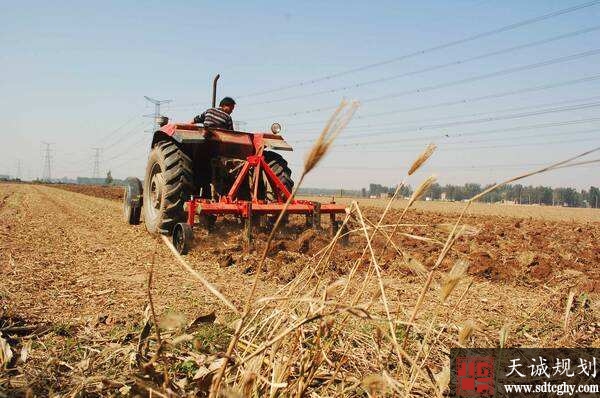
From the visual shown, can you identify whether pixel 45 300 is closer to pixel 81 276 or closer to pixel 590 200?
pixel 81 276

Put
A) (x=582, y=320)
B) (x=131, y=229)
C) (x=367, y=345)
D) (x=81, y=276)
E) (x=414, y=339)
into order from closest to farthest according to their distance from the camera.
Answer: (x=367, y=345) < (x=414, y=339) < (x=582, y=320) < (x=81, y=276) < (x=131, y=229)

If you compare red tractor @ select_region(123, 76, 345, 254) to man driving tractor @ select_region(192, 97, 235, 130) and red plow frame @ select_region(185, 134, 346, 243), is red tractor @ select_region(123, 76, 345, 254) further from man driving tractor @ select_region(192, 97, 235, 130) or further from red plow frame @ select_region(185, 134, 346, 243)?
man driving tractor @ select_region(192, 97, 235, 130)

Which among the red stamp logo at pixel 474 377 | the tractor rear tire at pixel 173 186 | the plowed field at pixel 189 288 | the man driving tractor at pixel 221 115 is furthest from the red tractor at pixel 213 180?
the red stamp logo at pixel 474 377

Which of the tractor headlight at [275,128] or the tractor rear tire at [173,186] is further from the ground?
the tractor headlight at [275,128]

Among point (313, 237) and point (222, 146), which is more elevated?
point (222, 146)

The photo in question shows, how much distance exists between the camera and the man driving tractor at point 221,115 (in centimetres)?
662

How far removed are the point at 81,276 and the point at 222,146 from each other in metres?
3.04

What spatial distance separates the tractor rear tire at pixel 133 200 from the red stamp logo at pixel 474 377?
23.5 ft

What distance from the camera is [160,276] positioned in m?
4.21

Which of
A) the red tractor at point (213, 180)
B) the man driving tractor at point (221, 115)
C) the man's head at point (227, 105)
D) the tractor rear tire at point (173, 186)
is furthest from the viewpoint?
the man's head at point (227, 105)

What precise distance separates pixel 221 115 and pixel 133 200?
266cm

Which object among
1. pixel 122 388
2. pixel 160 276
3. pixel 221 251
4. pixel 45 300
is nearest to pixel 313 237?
pixel 221 251

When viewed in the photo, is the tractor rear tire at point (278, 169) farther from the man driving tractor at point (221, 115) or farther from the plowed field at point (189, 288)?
the man driving tractor at point (221, 115)

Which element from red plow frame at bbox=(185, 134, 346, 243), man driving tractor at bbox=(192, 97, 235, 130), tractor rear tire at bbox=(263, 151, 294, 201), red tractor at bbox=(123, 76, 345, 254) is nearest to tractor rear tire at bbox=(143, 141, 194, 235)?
red tractor at bbox=(123, 76, 345, 254)
